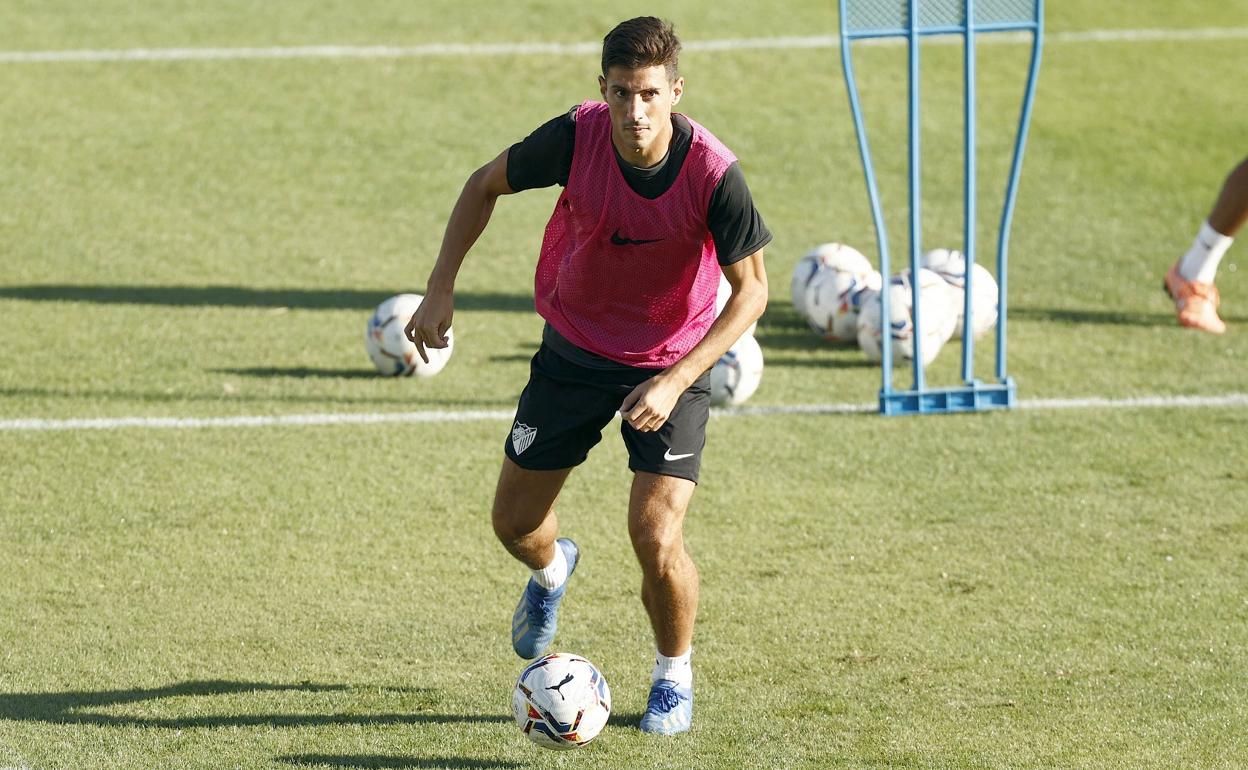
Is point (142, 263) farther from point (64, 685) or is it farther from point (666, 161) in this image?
point (666, 161)

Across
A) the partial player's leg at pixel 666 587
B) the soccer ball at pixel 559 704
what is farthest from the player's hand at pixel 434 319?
the soccer ball at pixel 559 704

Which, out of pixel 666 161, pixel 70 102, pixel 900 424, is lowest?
pixel 900 424

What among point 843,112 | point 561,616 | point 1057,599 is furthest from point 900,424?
point 843,112

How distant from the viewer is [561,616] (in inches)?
249

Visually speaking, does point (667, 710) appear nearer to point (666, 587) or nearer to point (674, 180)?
point (666, 587)

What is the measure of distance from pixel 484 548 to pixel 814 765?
→ 7.47 feet

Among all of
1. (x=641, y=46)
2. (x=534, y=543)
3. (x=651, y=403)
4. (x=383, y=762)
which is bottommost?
(x=383, y=762)

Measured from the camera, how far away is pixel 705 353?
4969mm

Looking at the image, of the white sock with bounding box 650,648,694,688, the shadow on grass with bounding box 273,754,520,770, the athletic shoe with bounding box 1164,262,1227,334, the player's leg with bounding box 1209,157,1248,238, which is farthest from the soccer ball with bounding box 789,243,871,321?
the shadow on grass with bounding box 273,754,520,770

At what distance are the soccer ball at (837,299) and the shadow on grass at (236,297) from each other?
1.90m

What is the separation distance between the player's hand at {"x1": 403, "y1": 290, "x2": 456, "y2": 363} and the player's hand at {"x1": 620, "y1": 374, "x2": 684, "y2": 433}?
0.79 metres

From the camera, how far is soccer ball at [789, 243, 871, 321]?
992 centimetres

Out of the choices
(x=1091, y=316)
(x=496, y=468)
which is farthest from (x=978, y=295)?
(x=496, y=468)

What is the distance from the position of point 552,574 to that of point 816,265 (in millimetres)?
4598
